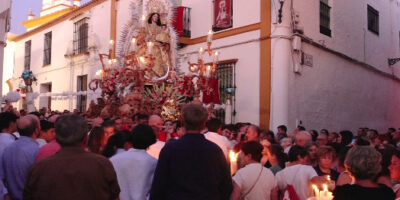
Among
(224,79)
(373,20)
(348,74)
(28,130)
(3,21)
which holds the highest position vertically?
(373,20)

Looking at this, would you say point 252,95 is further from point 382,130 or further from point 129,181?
point 129,181

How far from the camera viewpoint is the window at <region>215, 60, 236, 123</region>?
13.6 m

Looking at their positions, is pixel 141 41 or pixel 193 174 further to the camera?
pixel 141 41

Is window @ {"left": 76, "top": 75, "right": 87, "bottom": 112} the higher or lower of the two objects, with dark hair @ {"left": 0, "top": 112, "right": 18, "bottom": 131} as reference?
higher

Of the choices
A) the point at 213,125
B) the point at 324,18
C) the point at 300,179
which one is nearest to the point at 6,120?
the point at 213,125

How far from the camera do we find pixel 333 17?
14.6 m

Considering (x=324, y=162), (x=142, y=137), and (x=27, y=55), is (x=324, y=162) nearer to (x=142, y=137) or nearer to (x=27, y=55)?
(x=142, y=137)

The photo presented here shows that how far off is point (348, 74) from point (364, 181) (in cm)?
1283

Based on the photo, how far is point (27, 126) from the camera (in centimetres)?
428

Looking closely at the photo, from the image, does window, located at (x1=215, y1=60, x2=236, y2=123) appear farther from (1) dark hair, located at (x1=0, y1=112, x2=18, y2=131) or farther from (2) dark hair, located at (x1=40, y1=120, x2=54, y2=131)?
(1) dark hair, located at (x1=0, y1=112, x2=18, y2=131)

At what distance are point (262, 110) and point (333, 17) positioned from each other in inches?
174

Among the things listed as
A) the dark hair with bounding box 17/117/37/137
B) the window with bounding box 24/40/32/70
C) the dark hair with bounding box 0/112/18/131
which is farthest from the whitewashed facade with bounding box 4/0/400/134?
the dark hair with bounding box 17/117/37/137

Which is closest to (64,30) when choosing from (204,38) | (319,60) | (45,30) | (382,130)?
(45,30)

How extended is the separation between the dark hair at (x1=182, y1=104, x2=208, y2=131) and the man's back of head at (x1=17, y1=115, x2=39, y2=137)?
65.7 inches
